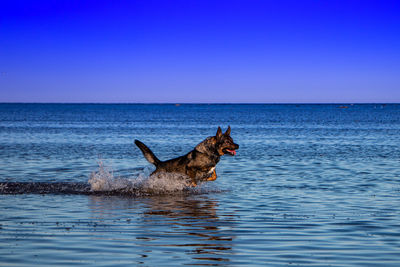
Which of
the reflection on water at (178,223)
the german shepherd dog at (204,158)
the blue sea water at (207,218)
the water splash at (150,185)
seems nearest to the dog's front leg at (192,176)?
the german shepherd dog at (204,158)

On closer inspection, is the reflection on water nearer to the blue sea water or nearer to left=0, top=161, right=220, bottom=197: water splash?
the blue sea water

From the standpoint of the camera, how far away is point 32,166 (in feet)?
72.5

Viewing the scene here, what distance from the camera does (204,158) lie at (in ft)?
49.2

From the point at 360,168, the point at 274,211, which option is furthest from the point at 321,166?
the point at 274,211

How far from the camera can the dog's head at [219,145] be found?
48.6ft

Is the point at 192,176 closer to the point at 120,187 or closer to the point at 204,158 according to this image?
the point at 204,158

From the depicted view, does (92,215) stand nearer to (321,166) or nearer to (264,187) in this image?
(264,187)

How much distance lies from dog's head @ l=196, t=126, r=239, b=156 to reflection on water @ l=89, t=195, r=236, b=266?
140 centimetres

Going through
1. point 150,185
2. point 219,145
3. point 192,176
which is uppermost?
point 219,145

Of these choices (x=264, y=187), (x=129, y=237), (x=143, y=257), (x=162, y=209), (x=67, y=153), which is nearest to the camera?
(x=143, y=257)

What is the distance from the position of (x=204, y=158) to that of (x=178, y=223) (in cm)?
460

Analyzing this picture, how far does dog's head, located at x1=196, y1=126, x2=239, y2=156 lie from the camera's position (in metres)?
14.8

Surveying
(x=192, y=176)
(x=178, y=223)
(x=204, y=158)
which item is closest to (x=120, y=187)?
(x=192, y=176)

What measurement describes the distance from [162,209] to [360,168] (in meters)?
11.8
